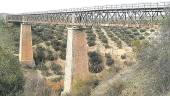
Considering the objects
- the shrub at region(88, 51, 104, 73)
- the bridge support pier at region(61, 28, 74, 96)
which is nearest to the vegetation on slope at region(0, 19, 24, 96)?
the bridge support pier at region(61, 28, 74, 96)

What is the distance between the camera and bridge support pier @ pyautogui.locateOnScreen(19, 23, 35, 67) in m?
55.7

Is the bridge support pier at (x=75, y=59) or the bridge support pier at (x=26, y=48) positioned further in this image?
the bridge support pier at (x=26, y=48)

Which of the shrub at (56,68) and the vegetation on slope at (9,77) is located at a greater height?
the vegetation on slope at (9,77)

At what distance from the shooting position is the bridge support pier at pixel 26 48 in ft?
183

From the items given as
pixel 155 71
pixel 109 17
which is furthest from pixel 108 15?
pixel 155 71

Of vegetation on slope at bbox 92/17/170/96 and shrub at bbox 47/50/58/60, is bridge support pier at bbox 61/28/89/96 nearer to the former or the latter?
vegetation on slope at bbox 92/17/170/96

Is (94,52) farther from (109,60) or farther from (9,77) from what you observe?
(9,77)

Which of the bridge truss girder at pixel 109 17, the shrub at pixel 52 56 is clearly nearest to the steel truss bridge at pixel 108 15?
the bridge truss girder at pixel 109 17

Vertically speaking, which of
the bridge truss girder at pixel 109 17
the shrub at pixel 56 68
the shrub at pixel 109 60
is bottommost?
the shrub at pixel 56 68

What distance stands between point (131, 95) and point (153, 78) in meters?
3.29

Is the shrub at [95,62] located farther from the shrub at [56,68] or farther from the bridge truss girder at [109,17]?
the bridge truss girder at [109,17]

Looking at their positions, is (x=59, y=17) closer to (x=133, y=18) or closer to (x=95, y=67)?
(x=95, y=67)

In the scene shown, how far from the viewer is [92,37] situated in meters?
69.1

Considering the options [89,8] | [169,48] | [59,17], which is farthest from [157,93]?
[59,17]
